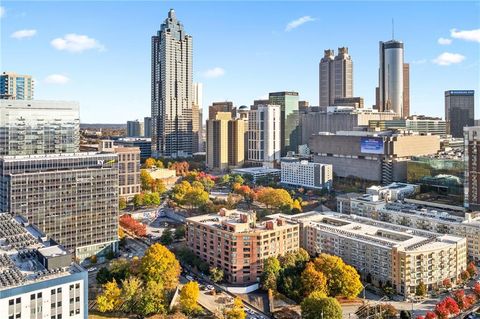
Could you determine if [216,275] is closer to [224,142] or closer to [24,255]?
[24,255]

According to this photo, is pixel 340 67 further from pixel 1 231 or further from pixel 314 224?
pixel 1 231

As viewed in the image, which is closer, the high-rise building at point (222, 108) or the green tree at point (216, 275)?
the green tree at point (216, 275)

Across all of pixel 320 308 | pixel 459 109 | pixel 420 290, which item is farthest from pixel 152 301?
pixel 459 109

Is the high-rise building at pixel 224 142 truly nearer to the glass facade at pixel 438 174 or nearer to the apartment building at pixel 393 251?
the glass facade at pixel 438 174

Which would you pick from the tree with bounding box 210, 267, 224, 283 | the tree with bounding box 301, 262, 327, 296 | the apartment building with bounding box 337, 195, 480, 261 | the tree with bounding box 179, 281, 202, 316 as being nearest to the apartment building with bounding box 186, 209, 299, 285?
the tree with bounding box 210, 267, 224, 283

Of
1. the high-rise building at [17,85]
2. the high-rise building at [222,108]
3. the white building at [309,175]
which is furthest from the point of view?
the high-rise building at [222,108]

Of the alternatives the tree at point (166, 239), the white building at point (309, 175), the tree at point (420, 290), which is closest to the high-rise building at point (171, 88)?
the white building at point (309, 175)
